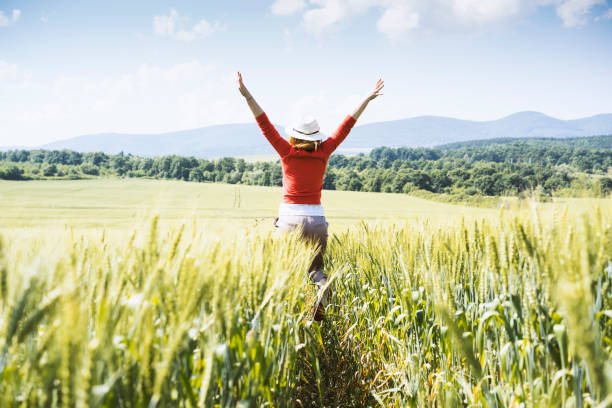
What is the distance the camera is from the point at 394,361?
2.65 meters

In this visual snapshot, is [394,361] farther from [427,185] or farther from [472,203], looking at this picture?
[427,185]

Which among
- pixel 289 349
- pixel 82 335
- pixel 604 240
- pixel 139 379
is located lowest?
pixel 289 349

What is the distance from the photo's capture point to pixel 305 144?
11.8 ft

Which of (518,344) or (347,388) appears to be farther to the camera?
A: (347,388)

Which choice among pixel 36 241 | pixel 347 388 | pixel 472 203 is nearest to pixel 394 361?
pixel 347 388

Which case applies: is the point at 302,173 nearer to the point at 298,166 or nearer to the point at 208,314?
the point at 298,166

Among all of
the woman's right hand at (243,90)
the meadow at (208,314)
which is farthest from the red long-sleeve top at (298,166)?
the meadow at (208,314)

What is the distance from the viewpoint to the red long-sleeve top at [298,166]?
361 cm

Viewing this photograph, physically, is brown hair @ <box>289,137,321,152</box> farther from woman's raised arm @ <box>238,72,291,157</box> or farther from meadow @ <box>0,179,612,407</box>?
meadow @ <box>0,179,612,407</box>

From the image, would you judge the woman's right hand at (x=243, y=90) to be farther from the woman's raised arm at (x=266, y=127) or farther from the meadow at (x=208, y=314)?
the meadow at (x=208, y=314)

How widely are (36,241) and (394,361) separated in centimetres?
220

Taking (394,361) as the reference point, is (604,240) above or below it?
above

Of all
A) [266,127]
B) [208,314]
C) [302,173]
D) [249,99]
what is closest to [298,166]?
[302,173]

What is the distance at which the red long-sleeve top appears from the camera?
361 cm
